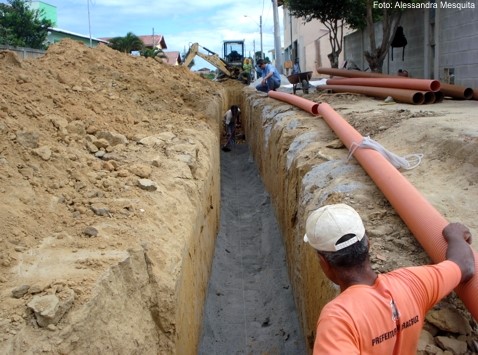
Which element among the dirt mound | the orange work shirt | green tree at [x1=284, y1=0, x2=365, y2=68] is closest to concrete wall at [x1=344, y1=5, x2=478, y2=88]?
green tree at [x1=284, y1=0, x2=365, y2=68]

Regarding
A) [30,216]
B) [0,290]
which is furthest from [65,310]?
[30,216]

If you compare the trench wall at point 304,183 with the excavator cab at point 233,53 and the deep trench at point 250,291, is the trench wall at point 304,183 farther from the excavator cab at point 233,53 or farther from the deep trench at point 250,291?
the excavator cab at point 233,53

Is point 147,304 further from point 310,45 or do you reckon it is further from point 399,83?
point 310,45

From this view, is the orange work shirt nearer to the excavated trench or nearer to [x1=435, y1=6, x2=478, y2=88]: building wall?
the excavated trench

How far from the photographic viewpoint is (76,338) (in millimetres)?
2855

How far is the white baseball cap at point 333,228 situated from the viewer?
7.07 ft

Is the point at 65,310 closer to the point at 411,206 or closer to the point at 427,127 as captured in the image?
the point at 411,206

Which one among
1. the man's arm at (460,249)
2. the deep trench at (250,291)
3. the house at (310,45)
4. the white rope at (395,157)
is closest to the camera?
the man's arm at (460,249)

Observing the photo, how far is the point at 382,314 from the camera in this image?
2.03 meters

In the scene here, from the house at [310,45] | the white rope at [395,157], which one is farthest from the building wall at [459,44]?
the house at [310,45]

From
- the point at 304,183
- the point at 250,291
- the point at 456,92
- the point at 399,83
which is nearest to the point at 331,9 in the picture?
the point at 399,83

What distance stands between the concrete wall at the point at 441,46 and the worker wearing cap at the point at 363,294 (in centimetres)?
1055

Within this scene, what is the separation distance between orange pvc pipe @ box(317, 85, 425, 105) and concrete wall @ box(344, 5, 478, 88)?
106 inches

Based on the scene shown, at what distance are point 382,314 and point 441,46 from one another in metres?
12.7
